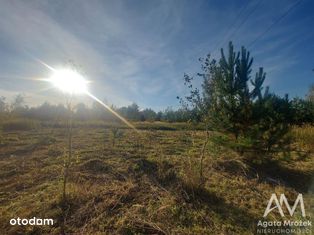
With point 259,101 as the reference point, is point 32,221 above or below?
below

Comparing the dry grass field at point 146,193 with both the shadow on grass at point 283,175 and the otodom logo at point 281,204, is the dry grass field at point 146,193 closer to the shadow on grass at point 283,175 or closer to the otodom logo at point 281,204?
the shadow on grass at point 283,175

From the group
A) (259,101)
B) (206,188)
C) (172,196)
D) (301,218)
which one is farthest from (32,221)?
(259,101)

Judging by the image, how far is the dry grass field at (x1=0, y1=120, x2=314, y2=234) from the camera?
10.4ft

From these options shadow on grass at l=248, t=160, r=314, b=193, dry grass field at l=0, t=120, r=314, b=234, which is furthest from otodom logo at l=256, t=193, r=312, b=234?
shadow on grass at l=248, t=160, r=314, b=193

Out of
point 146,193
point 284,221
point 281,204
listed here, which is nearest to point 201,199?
point 146,193

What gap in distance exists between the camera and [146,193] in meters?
4.16

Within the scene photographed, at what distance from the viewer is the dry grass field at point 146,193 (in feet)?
10.4

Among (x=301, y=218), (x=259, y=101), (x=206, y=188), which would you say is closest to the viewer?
(x=301, y=218)

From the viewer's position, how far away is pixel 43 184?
4586 millimetres

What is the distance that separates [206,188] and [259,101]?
317 cm

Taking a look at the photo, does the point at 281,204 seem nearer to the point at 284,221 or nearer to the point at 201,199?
the point at 284,221

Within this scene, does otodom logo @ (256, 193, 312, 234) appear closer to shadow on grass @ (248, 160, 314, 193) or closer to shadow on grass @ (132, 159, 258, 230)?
shadow on grass @ (132, 159, 258, 230)

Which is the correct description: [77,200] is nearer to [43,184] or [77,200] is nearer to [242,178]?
[43,184]

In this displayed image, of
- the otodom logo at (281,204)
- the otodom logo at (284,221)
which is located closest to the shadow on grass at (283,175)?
the otodom logo at (281,204)
